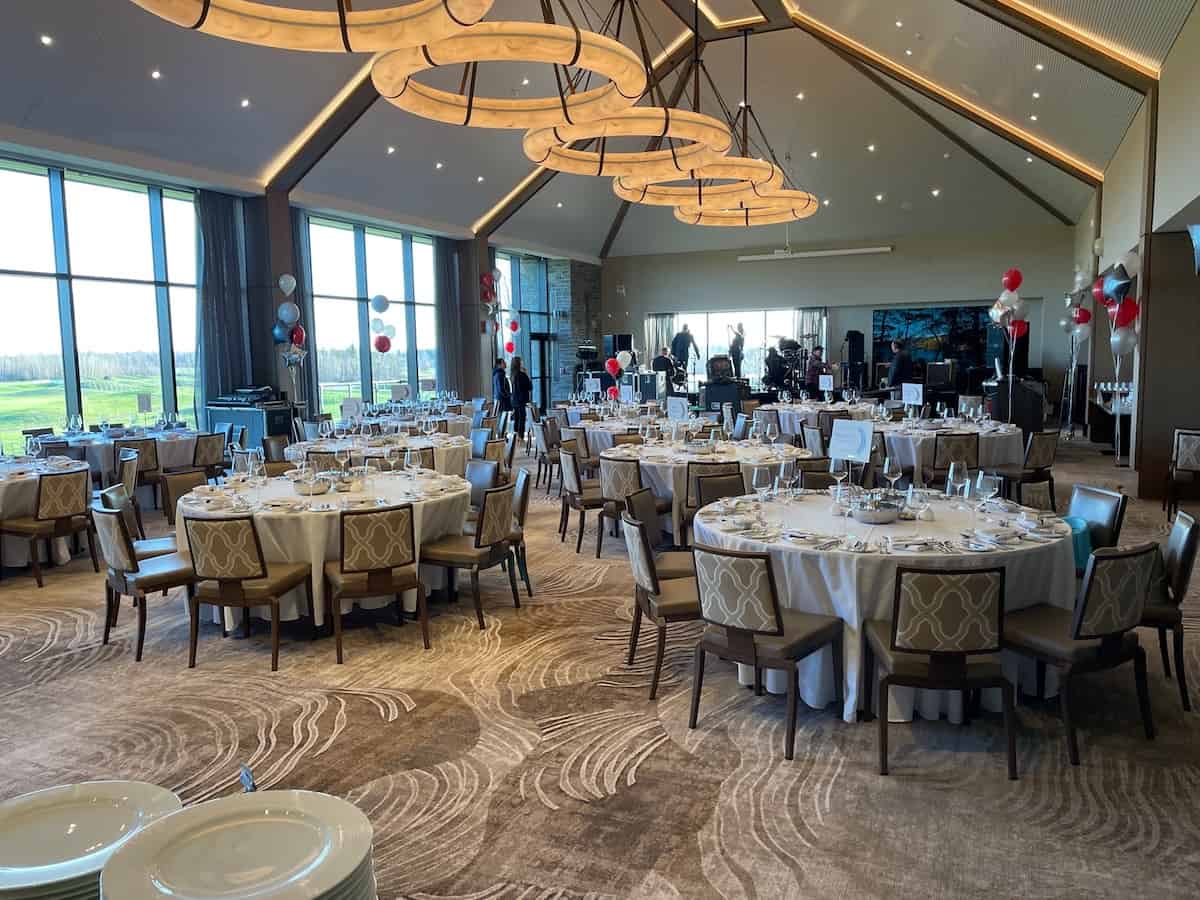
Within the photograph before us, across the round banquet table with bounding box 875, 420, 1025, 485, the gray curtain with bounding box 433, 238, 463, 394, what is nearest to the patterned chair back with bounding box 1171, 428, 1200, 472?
the round banquet table with bounding box 875, 420, 1025, 485

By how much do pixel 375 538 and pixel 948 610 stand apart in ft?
10.4

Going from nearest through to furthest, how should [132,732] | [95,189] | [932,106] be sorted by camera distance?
[132,732]
[95,189]
[932,106]

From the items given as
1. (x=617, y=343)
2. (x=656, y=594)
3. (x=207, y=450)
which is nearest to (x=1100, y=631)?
(x=656, y=594)

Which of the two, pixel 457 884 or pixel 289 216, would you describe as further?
pixel 289 216

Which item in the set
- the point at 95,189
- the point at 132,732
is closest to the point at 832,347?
the point at 95,189

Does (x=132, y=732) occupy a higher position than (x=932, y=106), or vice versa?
(x=932, y=106)

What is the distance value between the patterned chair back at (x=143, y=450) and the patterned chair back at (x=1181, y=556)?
9.48m

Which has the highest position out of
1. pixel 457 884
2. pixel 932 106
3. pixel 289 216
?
pixel 932 106

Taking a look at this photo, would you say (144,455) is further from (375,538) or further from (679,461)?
(679,461)

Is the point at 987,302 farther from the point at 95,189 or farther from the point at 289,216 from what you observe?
the point at 95,189

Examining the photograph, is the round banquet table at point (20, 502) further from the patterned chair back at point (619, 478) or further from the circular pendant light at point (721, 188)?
the circular pendant light at point (721, 188)

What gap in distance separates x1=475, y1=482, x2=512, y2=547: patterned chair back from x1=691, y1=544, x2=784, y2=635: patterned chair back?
2053mm

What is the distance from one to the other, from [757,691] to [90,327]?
36.0 ft

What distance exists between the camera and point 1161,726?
4.01m
